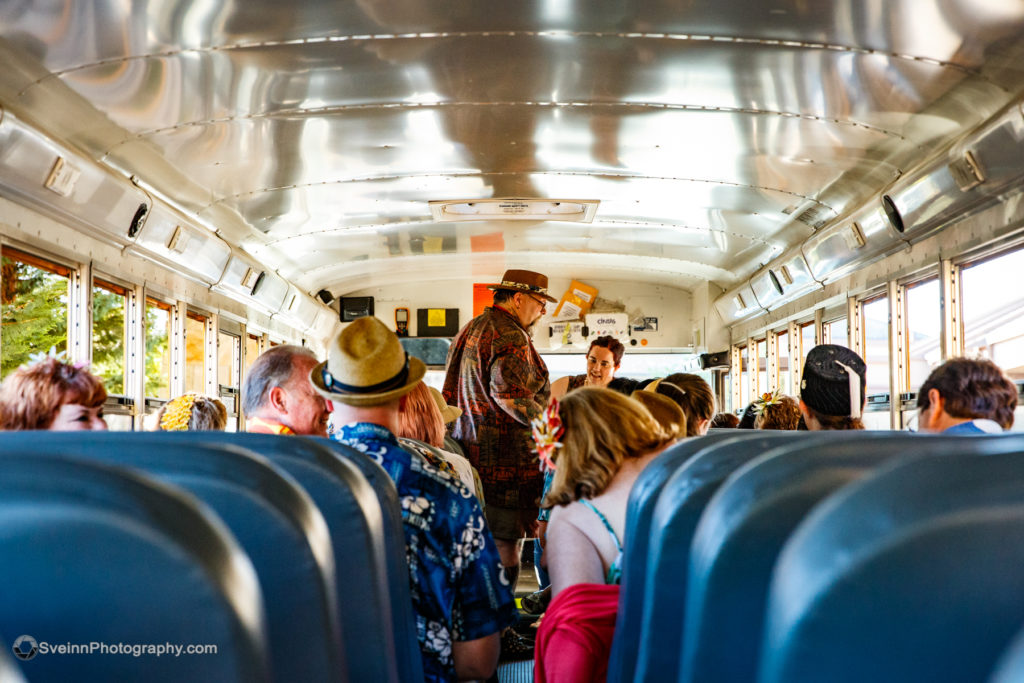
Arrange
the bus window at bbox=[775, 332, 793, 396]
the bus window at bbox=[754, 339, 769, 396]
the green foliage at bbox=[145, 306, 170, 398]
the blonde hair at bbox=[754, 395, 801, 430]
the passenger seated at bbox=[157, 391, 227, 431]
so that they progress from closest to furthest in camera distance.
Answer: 1. the passenger seated at bbox=[157, 391, 227, 431]
2. the blonde hair at bbox=[754, 395, 801, 430]
3. the green foliage at bbox=[145, 306, 170, 398]
4. the bus window at bbox=[775, 332, 793, 396]
5. the bus window at bbox=[754, 339, 769, 396]

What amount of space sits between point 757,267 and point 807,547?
9.19m

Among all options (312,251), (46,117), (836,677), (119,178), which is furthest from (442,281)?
(836,677)

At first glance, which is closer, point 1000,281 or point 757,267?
point 1000,281

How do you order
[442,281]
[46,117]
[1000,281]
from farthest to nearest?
[442,281] < [1000,281] < [46,117]

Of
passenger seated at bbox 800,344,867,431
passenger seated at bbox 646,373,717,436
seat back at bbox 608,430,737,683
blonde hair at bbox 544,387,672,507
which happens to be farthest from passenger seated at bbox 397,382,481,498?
seat back at bbox 608,430,737,683

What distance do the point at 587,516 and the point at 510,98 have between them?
2.91m

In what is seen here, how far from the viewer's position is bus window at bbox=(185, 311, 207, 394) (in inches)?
321

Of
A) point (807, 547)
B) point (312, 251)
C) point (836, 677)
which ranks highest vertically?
point (312, 251)

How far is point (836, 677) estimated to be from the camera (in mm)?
813

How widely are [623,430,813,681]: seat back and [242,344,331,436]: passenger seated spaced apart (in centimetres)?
194

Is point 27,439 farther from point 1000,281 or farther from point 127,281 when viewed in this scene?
point 127,281

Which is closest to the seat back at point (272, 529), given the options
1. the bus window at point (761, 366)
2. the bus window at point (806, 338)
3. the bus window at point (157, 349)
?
the bus window at point (157, 349)

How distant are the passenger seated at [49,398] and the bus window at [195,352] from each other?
4.58m

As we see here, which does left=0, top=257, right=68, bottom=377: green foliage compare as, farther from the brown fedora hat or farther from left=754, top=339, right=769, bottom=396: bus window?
left=754, top=339, right=769, bottom=396: bus window
